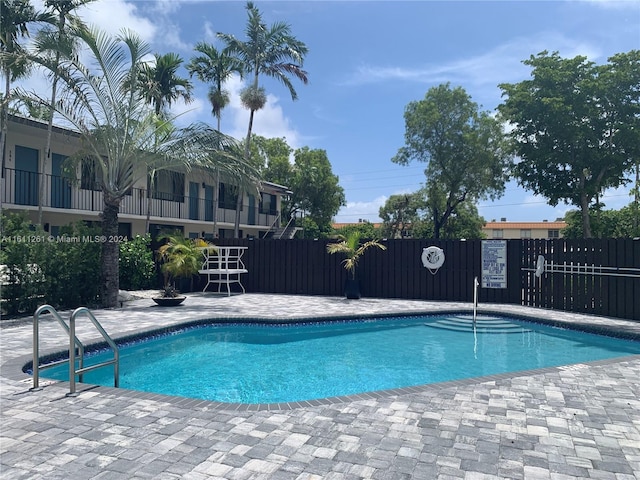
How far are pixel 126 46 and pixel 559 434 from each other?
37.6 feet

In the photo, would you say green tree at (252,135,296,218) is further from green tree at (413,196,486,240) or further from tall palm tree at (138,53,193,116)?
tall palm tree at (138,53,193,116)

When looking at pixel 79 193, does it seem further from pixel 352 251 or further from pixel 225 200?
pixel 352 251

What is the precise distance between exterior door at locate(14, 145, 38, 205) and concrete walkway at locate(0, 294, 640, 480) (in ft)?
41.0

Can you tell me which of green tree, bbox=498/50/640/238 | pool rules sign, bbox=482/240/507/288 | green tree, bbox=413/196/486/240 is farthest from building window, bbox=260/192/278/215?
pool rules sign, bbox=482/240/507/288

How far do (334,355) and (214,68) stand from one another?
19.6m

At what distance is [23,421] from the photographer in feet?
12.9

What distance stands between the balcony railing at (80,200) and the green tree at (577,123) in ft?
57.4

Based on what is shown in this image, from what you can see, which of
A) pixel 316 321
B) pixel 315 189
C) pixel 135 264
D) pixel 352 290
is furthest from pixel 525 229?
pixel 316 321

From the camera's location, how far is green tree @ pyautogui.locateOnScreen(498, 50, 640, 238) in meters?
22.2

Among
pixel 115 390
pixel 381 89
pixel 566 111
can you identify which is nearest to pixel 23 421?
pixel 115 390

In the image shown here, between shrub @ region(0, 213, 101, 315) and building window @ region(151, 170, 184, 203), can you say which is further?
building window @ region(151, 170, 184, 203)

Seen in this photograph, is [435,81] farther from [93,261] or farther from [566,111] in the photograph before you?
[93,261]

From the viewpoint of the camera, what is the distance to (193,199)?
2472 cm

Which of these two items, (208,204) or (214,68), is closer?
(214,68)
